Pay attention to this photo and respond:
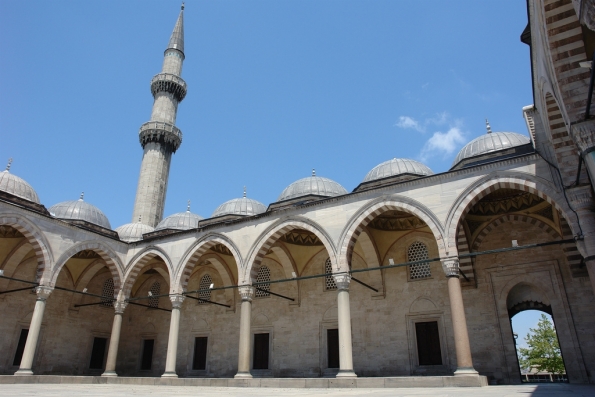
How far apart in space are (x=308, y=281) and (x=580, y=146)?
10840 millimetres

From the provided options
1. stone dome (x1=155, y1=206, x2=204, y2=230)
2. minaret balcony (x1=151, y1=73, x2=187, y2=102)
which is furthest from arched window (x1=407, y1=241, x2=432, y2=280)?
minaret balcony (x1=151, y1=73, x2=187, y2=102)

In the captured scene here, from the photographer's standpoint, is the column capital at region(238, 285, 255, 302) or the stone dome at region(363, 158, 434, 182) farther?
the stone dome at region(363, 158, 434, 182)

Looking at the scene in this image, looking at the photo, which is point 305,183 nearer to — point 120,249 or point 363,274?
point 363,274

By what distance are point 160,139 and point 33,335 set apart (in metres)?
12.9

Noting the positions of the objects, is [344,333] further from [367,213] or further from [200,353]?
[200,353]

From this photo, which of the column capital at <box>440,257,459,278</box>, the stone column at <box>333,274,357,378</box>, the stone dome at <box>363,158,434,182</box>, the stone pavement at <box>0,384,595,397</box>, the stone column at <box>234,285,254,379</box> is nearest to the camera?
the stone pavement at <box>0,384,595,397</box>

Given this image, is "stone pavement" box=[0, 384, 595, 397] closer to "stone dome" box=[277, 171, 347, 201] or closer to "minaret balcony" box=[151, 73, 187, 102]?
"stone dome" box=[277, 171, 347, 201]

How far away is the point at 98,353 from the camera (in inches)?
687

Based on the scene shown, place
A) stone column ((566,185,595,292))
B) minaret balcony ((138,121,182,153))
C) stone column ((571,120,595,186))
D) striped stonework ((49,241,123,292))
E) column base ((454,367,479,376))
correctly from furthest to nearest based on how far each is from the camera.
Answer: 1. minaret balcony ((138,121,182,153))
2. striped stonework ((49,241,123,292))
3. column base ((454,367,479,376))
4. stone column ((566,185,595,292))
5. stone column ((571,120,595,186))

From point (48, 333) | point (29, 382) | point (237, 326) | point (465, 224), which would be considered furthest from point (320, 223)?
point (48, 333)

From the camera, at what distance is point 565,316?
11148mm

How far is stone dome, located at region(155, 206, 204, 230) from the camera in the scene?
1853 centimetres

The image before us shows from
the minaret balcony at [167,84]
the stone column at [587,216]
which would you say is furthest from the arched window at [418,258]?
the minaret balcony at [167,84]

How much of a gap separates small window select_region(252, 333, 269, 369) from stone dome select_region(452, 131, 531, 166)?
9182 millimetres
